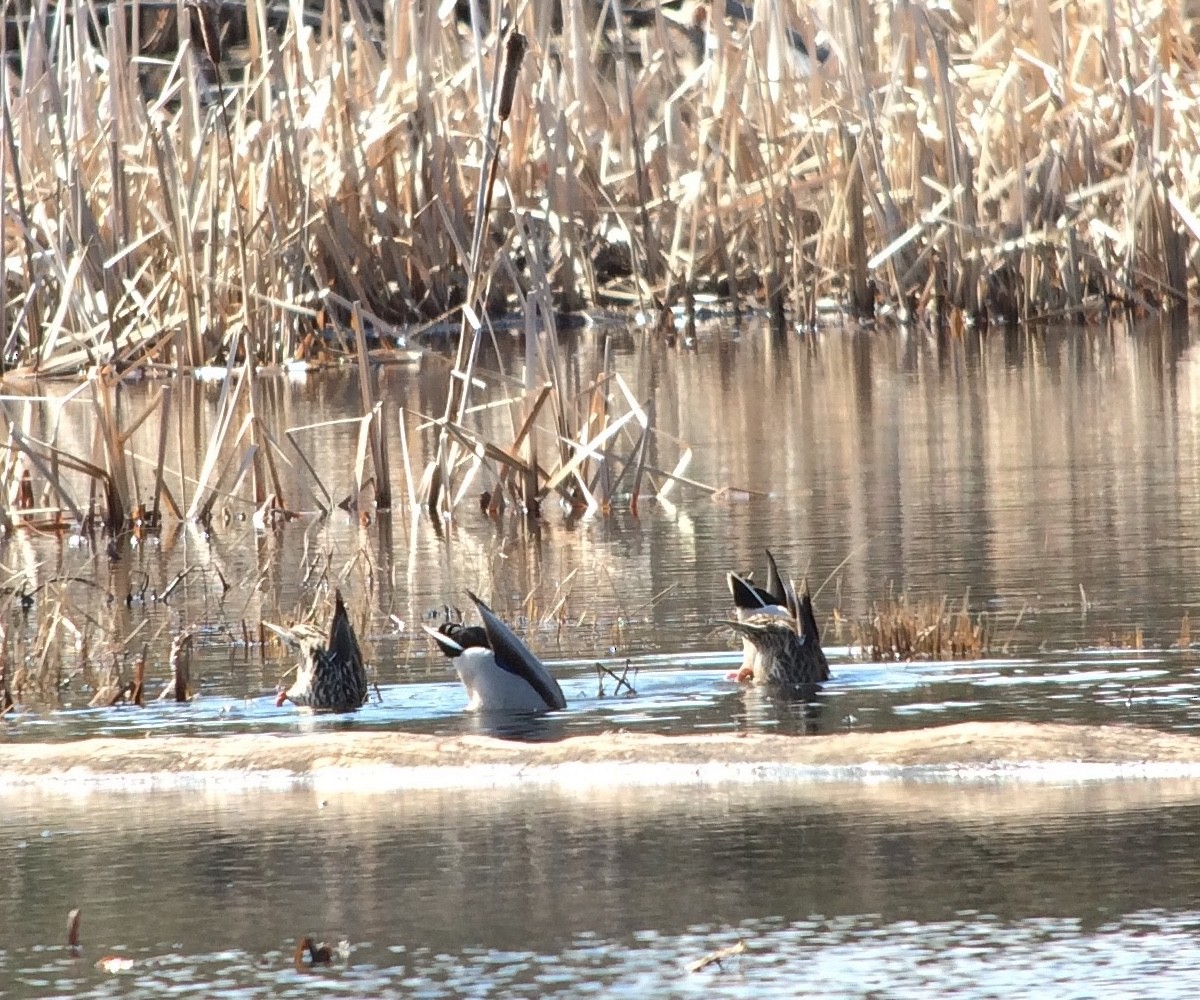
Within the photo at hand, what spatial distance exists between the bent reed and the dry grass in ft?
30.3

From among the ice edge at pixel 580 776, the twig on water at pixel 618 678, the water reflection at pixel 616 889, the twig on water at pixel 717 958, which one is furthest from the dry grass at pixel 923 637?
the twig on water at pixel 717 958

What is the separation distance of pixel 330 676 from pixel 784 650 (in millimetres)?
1072

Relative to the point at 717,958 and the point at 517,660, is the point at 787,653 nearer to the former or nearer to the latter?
the point at 517,660

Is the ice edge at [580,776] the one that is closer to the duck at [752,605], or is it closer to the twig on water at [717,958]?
the twig on water at [717,958]

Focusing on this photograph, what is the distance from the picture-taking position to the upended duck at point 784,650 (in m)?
6.14

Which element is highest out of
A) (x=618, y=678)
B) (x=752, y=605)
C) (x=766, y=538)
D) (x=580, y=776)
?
(x=766, y=538)

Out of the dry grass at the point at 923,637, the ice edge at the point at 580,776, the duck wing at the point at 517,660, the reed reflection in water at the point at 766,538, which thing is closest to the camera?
the ice edge at the point at 580,776

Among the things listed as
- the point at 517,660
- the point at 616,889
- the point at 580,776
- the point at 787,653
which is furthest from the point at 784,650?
the point at 616,889

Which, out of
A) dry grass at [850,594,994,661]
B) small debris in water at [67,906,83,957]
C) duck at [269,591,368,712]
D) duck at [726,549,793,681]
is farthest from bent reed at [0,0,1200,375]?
small debris in water at [67,906,83,957]

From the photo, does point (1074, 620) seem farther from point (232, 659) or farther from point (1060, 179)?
point (1060, 179)

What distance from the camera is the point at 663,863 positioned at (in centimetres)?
408

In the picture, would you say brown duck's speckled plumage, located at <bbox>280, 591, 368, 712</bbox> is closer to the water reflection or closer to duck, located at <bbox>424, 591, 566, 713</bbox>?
duck, located at <bbox>424, 591, 566, 713</bbox>

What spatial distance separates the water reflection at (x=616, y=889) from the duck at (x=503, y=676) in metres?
1.18

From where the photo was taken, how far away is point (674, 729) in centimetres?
554
